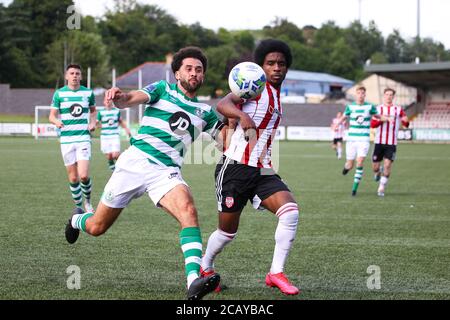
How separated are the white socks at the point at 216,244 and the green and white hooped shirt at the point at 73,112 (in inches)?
233

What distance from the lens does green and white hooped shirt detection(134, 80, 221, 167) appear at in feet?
21.4

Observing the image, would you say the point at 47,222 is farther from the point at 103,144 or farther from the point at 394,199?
the point at 103,144

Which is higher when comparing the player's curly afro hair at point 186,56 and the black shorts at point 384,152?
the player's curly afro hair at point 186,56

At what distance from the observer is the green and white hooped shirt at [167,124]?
6520 mm

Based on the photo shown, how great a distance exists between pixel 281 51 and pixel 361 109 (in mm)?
11141

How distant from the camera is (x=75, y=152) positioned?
12.3 metres

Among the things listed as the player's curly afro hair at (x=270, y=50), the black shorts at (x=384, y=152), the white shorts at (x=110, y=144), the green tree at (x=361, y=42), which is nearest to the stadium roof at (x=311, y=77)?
the green tree at (x=361, y=42)

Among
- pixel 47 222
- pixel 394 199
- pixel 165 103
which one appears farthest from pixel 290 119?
pixel 165 103

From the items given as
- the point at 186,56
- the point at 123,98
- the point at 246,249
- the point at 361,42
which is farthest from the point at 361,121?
the point at 361,42

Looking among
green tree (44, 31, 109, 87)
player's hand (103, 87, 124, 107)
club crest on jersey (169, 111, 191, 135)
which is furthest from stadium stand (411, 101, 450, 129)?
player's hand (103, 87, 124, 107)

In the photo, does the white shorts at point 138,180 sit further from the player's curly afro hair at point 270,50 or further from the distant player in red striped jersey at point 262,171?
the player's curly afro hair at point 270,50

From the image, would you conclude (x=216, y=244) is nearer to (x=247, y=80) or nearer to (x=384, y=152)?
(x=247, y=80)

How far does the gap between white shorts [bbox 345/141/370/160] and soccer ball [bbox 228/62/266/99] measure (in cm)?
1123

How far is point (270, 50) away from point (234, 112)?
81 centimetres
